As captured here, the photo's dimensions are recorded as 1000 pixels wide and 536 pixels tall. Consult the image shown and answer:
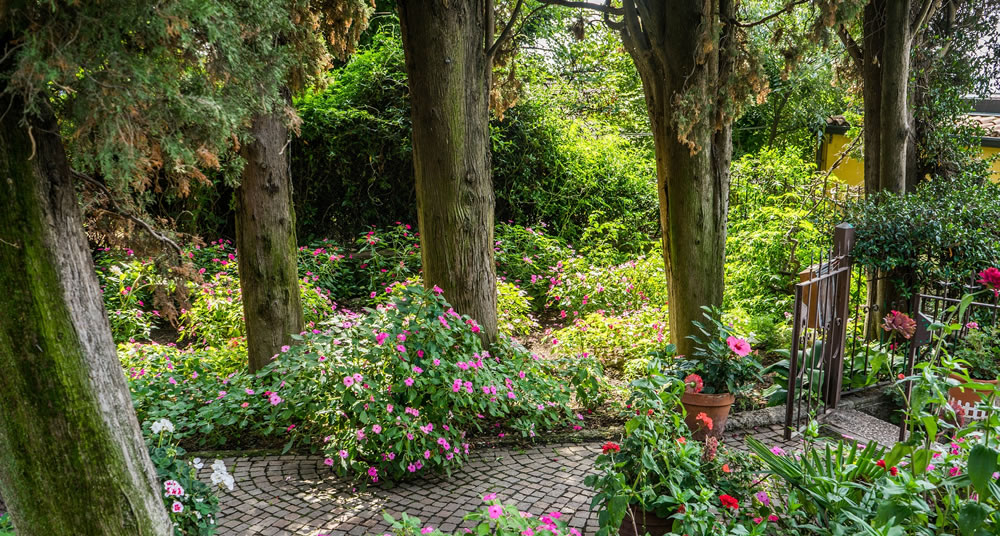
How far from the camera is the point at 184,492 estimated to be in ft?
9.66

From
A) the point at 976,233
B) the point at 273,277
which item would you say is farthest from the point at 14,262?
the point at 976,233

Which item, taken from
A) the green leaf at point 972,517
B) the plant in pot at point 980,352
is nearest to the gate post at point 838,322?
the plant in pot at point 980,352

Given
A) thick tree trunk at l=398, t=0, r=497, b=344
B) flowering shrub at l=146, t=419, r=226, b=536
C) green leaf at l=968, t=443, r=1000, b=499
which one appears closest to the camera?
green leaf at l=968, t=443, r=1000, b=499

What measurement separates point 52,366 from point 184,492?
3.01 feet

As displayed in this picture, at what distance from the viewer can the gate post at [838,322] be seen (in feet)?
16.4

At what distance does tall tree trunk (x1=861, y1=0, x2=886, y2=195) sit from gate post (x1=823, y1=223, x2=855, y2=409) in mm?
1876

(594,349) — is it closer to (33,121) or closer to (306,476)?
(306,476)

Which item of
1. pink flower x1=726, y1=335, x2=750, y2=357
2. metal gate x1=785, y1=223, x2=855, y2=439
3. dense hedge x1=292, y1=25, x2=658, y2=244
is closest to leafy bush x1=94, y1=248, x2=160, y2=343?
dense hedge x1=292, y1=25, x2=658, y2=244

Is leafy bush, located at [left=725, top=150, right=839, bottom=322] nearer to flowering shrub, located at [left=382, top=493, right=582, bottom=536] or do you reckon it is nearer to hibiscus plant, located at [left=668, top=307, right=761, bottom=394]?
hibiscus plant, located at [left=668, top=307, right=761, bottom=394]

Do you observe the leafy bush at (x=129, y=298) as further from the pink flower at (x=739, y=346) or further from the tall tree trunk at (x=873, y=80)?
the tall tree trunk at (x=873, y=80)

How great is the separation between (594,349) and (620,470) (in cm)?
354

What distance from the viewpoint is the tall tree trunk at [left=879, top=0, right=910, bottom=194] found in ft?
20.9

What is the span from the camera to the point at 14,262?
7.24 feet

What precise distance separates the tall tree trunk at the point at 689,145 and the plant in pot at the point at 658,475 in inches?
92.2
